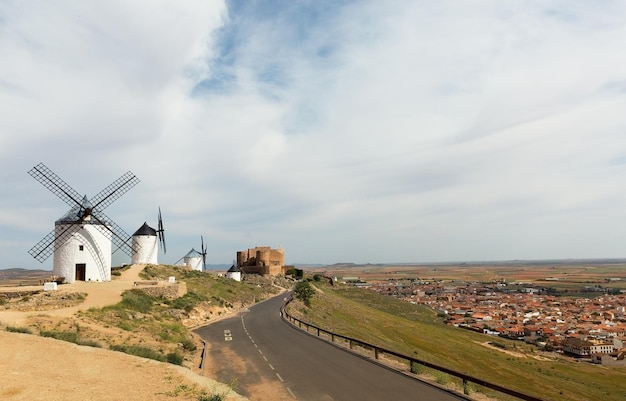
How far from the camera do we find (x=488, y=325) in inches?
4473

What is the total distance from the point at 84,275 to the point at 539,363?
219 feet

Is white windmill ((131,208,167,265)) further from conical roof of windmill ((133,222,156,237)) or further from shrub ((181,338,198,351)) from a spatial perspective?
shrub ((181,338,198,351))

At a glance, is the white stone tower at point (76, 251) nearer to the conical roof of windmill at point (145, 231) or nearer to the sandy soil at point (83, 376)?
the conical roof of windmill at point (145, 231)

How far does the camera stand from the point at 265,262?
4739 inches

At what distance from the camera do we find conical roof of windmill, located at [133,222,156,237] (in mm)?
67375

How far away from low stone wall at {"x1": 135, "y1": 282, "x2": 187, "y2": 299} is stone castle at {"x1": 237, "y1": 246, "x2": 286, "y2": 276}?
70.3 m

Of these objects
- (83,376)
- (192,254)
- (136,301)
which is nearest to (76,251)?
(136,301)

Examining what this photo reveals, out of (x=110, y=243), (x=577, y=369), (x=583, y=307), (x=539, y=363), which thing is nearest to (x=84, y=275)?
(x=110, y=243)

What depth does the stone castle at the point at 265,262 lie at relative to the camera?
11900 cm

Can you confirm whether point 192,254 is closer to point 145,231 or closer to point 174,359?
point 145,231

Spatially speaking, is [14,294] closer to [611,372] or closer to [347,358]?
[347,358]

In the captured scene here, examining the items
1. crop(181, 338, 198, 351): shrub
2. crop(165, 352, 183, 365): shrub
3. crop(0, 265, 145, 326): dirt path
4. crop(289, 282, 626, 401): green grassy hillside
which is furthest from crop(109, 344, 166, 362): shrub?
crop(289, 282, 626, 401): green grassy hillside

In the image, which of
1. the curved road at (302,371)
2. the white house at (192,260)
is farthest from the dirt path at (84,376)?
the white house at (192,260)

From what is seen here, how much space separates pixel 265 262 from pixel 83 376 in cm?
10494
